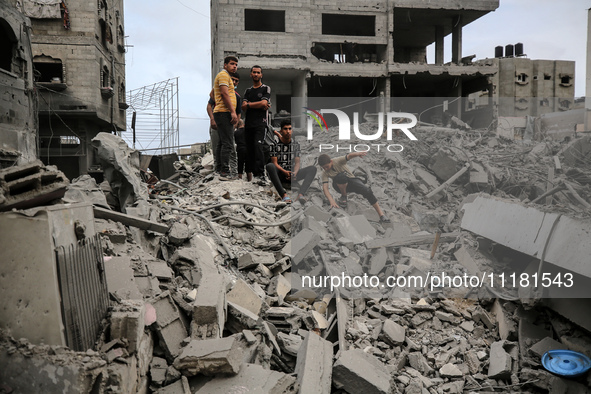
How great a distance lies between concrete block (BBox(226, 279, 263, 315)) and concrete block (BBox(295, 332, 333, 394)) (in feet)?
2.28

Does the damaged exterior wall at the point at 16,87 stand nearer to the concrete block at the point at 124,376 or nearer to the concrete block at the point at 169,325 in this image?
the concrete block at the point at 169,325

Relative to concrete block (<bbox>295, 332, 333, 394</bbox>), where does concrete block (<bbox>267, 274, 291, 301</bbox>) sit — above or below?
above

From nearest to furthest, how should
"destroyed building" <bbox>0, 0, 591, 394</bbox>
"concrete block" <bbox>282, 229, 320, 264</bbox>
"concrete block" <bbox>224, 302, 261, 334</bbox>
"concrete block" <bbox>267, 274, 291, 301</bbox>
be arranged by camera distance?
1. "destroyed building" <bbox>0, 0, 591, 394</bbox>
2. "concrete block" <bbox>224, 302, 261, 334</bbox>
3. "concrete block" <bbox>267, 274, 291, 301</bbox>
4. "concrete block" <bbox>282, 229, 320, 264</bbox>

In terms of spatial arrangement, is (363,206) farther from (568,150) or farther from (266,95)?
(568,150)

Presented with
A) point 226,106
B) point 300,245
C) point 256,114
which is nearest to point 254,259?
point 300,245

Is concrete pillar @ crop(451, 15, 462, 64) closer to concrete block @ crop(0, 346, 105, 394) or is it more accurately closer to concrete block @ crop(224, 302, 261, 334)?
concrete block @ crop(224, 302, 261, 334)

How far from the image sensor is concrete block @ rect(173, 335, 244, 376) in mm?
2658

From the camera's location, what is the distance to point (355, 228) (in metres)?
6.48

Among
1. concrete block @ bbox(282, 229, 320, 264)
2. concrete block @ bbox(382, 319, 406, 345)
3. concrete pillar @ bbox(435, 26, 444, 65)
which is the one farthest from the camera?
concrete pillar @ bbox(435, 26, 444, 65)

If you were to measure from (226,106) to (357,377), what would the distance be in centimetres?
552

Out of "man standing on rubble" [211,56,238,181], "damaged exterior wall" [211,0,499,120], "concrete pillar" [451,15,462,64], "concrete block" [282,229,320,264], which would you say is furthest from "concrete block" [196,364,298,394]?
"concrete pillar" [451,15,462,64]

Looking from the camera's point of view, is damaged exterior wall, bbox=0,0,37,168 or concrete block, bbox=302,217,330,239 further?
damaged exterior wall, bbox=0,0,37,168

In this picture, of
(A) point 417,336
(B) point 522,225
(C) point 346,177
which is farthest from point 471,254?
(C) point 346,177

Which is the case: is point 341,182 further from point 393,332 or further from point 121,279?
point 121,279
